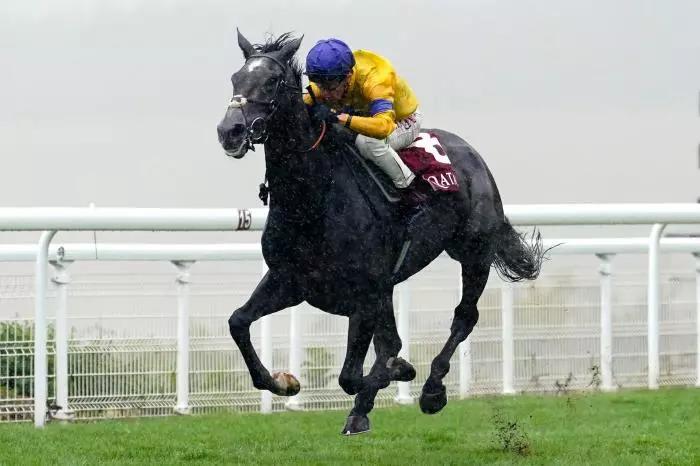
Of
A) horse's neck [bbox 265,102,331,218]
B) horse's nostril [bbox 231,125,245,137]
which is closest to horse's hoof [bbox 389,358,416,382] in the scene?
horse's neck [bbox 265,102,331,218]

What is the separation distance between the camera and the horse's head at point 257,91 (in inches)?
208

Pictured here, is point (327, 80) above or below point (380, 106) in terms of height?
above

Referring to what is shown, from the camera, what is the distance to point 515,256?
777cm

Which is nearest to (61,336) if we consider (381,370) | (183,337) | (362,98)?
(183,337)

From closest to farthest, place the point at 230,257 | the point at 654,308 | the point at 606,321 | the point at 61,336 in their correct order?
the point at 61,336 < the point at 230,257 < the point at 654,308 < the point at 606,321

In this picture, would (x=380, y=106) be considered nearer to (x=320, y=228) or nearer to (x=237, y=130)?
(x=320, y=228)

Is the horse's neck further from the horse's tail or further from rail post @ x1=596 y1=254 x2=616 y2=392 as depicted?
rail post @ x1=596 y1=254 x2=616 y2=392

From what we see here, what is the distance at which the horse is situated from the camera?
5.68m

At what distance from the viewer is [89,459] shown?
6.43 metres

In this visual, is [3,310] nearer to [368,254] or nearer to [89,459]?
[89,459]

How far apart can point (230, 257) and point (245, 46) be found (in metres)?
3.72

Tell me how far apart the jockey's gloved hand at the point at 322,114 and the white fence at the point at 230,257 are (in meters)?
2.56

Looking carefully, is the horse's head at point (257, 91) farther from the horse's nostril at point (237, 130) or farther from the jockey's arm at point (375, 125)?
the jockey's arm at point (375, 125)

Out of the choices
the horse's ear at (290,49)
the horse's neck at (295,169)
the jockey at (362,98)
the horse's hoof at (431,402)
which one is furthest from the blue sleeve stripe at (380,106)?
the horse's hoof at (431,402)
